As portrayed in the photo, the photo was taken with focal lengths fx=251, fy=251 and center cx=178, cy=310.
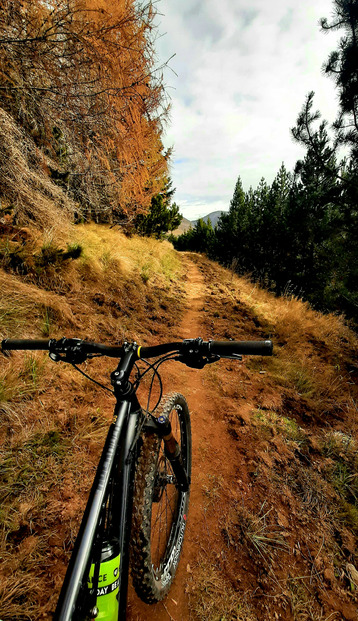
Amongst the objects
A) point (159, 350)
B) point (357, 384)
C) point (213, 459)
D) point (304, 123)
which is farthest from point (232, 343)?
point (304, 123)

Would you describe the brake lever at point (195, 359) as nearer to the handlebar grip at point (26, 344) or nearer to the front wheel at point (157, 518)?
the front wheel at point (157, 518)

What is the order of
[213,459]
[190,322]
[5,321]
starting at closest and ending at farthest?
1. [213,459]
2. [5,321]
3. [190,322]

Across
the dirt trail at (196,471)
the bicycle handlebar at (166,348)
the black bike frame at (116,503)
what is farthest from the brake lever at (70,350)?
the dirt trail at (196,471)

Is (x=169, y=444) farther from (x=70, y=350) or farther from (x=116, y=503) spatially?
(x=70, y=350)

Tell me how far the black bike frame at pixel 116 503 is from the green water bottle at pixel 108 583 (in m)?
0.05

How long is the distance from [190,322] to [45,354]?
4.51m

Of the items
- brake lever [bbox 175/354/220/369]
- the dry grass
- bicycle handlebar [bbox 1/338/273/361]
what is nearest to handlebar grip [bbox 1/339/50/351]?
bicycle handlebar [bbox 1/338/273/361]

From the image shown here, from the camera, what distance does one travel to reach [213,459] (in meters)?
2.96

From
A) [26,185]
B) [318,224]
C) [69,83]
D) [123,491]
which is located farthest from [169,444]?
[318,224]

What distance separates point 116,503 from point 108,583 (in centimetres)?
26

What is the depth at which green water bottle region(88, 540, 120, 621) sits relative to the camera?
3.15ft

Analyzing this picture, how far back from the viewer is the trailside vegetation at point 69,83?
346cm

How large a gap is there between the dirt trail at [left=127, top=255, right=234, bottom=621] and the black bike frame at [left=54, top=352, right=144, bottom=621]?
1.03 m

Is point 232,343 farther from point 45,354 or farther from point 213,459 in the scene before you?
point 45,354
